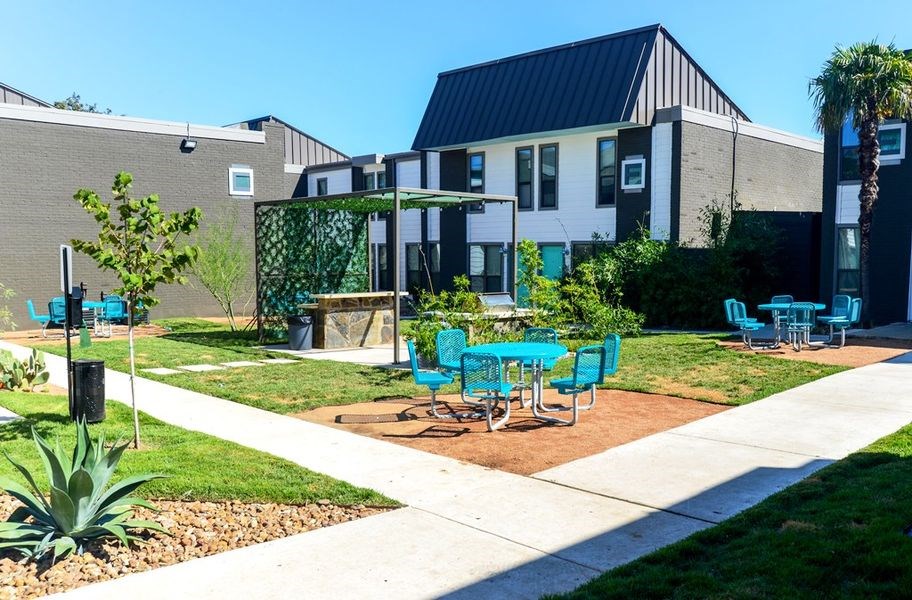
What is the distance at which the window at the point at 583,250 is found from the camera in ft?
77.5

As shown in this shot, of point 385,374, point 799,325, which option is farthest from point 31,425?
point 799,325

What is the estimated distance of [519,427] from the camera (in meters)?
9.38

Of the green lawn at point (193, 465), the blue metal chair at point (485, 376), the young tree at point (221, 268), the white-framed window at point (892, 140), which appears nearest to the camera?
the green lawn at point (193, 465)

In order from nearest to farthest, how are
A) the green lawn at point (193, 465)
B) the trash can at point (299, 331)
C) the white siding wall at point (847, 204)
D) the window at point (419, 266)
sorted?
the green lawn at point (193, 465), the trash can at point (299, 331), the white siding wall at point (847, 204), the window at point (419, 266)

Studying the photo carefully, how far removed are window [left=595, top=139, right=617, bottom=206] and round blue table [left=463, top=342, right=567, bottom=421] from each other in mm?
14338

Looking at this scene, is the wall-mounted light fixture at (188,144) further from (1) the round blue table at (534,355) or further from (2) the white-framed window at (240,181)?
(1) the round blue table at (534,355)

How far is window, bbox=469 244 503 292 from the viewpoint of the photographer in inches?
1067

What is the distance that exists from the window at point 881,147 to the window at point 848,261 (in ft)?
4.59

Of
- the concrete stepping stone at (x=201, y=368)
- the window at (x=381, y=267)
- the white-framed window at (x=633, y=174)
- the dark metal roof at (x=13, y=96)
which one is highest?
the dark metal roof at (x=13, y=96)

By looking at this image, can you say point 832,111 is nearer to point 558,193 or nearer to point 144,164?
point 558,193

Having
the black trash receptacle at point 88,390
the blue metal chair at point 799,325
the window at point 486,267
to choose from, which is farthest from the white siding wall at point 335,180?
the black trash receptacle at point 88,390

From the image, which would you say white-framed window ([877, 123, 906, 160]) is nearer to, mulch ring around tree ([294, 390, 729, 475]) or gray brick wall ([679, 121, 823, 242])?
gray brick wall ([679, 121, 823, 242])

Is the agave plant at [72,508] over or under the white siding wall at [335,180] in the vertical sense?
under

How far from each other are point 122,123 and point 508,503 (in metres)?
21.1
